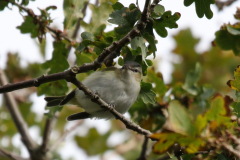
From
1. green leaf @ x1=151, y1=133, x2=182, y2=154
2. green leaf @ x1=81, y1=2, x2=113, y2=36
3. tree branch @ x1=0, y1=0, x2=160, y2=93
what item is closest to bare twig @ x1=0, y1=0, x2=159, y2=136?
tree branch @ x1=0, y1=0, x2=160, y2=93

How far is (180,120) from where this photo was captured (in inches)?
68.1

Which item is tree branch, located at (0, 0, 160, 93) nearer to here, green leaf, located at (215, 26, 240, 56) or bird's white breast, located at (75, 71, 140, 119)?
bird's white breast, located at (75, 71, 140, 119)

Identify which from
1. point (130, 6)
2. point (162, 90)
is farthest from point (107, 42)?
point (162, 90)

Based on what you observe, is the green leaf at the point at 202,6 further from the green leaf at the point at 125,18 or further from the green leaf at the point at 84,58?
the green leaf at the point at 84,58

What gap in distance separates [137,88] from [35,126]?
3.61 meters

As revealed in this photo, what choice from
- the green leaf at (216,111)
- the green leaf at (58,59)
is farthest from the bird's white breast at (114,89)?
the green leaf at (216,111)

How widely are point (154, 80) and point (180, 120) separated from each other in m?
2.55

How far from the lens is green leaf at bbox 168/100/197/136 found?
172 cm

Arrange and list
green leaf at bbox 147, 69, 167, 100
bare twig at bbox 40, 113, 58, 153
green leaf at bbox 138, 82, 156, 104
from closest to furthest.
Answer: green leaf at bbox 138, 82, 156, 104 < green leaf at bbox 147, 69, 167, 100 < bare twig at bbox 40, 113, 58, 153

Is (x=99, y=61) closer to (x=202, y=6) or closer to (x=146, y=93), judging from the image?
(x=146, y=93)

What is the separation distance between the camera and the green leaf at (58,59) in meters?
3.87

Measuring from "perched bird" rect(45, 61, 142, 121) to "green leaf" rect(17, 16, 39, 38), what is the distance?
882 mm

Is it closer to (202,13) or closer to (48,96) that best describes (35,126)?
(48,96)

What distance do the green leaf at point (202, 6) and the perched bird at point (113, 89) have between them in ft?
3.40
